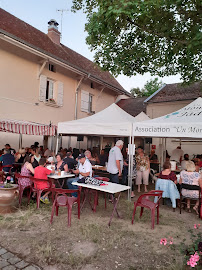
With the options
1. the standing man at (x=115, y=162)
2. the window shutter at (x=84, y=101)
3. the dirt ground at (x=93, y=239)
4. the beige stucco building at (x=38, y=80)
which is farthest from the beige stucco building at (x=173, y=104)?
the dirt ground at (x=93, y=239)

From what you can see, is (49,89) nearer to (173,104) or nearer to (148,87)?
(173,104)

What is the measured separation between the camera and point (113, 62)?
823 cm

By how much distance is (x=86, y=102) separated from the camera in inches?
584

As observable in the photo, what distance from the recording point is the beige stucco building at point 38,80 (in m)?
9.90

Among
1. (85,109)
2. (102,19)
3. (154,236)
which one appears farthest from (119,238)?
(85,109)

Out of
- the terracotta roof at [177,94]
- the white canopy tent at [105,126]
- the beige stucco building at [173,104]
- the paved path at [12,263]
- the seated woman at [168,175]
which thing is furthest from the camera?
the terracotta roof at [177,94]

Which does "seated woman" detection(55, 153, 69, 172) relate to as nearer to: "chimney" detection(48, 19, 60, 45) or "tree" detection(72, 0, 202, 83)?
"tree" detection(72, 0, 202, 83)

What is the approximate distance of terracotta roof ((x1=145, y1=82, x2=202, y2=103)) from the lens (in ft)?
46.0

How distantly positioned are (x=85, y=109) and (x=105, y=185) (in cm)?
1068

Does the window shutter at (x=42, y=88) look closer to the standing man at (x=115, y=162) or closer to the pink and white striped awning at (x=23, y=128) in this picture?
the pink and white striped awning at (x=23, y=128)

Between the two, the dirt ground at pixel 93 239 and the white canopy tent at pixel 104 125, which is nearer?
the dirt ground at pixel 93 239

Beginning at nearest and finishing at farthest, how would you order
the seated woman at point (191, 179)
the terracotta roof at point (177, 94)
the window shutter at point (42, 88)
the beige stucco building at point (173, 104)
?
the seated woman at point (191, 179) → the window shutter at point (42, 88) → the beige stucco building at point (173, 104) → the terracotta roof at point (177, 94)

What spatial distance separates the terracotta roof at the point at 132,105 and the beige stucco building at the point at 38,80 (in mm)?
3144

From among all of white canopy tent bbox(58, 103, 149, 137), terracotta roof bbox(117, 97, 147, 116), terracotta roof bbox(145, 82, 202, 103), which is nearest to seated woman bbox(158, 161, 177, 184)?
white canopy tent bbox(58, 103, 149, 137)
